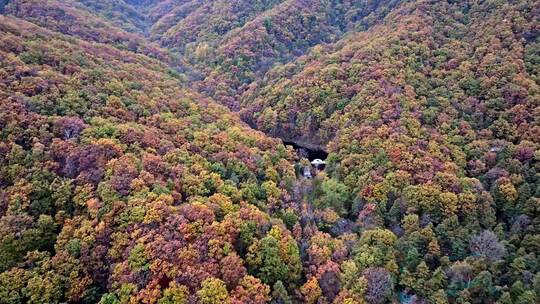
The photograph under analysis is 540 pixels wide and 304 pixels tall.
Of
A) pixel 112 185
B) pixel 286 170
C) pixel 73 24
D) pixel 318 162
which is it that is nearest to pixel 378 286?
pixel 286 170

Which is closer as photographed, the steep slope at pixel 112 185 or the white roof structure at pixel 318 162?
the steep slope at pixel 112 185

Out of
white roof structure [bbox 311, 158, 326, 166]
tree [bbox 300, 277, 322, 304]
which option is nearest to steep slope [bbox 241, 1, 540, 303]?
white roof structure [bbox 311, 158, 326, 166]

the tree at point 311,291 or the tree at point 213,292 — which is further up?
the tree at point 213,292

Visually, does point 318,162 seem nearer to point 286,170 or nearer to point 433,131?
point 286,170

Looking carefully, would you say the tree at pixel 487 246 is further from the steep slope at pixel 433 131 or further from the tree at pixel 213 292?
the tree at pixel 213 292

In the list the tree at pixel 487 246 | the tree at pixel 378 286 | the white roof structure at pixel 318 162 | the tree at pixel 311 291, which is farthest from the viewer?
the white roof structure at pixel 318 162

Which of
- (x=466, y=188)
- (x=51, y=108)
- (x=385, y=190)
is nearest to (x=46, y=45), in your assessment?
(x=51, y=108)

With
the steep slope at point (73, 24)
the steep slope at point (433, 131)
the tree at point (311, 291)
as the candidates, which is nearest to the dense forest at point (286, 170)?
the tree at point (311, 291)

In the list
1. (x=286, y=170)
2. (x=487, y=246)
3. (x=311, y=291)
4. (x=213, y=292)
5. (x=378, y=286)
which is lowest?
(x=311, y=291)

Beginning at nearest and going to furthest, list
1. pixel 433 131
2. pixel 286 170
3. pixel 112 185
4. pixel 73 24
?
pixel 112 185
pixel 286 170
pixel 433 131
pixel 73 24
